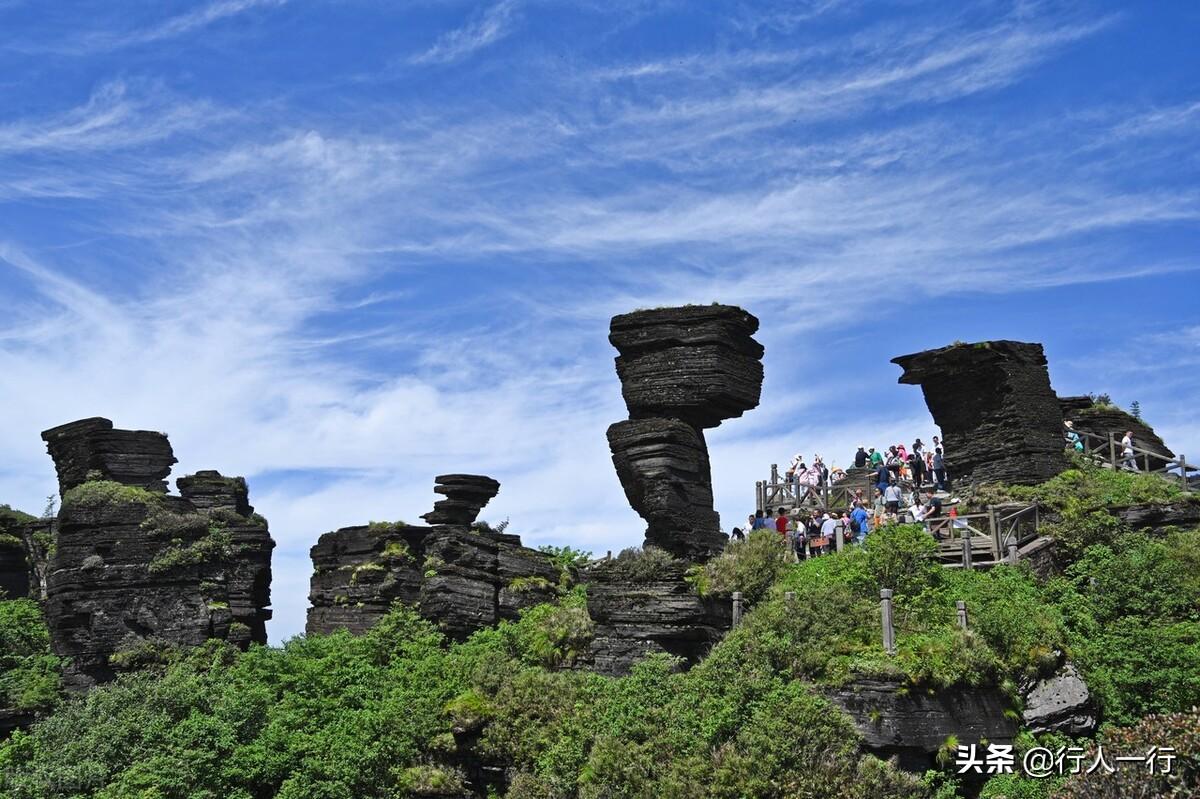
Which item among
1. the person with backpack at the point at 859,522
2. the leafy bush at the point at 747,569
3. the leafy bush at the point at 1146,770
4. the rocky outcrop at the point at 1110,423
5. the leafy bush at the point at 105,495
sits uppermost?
the rocky outcrop at the point at 1110,423

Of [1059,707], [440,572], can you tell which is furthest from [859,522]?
[440,572]

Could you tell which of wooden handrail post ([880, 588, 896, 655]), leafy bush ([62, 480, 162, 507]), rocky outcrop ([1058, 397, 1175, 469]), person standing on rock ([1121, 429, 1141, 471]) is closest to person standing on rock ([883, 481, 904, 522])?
person standing on rock ([1121, 429, 1141, 471])

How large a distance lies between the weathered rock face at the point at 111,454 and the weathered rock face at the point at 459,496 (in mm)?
9634

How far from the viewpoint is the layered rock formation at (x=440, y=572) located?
36.0 m

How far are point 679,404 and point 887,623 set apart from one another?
9.34 meters

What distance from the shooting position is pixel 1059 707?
23.6 m

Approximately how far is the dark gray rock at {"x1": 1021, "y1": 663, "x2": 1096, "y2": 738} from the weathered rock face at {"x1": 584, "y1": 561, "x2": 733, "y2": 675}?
733cm

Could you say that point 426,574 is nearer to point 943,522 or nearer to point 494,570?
point 494,570

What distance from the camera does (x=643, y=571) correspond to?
2903 cm

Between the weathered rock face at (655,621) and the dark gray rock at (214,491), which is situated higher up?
the dark gray rock at (214,491)

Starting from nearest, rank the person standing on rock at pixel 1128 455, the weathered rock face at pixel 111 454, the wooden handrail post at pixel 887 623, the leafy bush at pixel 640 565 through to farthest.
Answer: the wooden handrail post at pixel 887 623 < the leafy bush at pixel 640 565 < the person standing on rock at pixel 1128 455 < the weathered rock face at pixel 111 454

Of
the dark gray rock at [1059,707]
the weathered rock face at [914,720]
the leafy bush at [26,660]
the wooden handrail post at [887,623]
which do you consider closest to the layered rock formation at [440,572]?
the leafy bush at [26,660]

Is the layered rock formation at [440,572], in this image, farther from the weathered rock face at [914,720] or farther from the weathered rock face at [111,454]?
the weathered rock face at [914,720]

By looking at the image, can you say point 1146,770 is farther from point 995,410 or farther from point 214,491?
point 214,491
